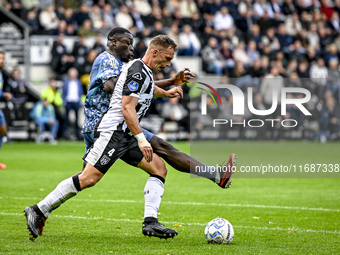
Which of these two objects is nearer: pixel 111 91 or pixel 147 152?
pixel 147 152

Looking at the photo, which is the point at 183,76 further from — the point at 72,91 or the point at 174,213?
the point at 72,91

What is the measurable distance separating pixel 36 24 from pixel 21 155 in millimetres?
8106

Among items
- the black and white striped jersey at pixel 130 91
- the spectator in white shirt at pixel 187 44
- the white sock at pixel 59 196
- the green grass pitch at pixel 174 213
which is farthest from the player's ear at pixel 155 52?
the spectator in white shirt at pixel 187 44

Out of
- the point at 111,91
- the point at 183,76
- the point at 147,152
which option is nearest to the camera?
the point at 147,152

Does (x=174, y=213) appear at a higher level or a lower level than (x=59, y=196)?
lower

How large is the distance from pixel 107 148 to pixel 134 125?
42 centimetres

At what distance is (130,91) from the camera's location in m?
6.70

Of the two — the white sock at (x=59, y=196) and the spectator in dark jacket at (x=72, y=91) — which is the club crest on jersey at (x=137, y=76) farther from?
the spectator in dark jacket at (x=72, y=91)

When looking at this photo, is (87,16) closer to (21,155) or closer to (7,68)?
(7,68)

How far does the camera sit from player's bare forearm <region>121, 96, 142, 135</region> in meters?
6.65

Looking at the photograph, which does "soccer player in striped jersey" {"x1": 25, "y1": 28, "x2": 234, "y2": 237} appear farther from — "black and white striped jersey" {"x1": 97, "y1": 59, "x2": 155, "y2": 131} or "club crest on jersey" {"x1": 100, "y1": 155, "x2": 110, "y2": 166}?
"club crest on jersey" {"x1": 100, "y1": 155, "x2": 110, "y2": 166}

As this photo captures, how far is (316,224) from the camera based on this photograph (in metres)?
8.21

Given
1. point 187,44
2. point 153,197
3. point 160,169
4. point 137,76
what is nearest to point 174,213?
point 160,169

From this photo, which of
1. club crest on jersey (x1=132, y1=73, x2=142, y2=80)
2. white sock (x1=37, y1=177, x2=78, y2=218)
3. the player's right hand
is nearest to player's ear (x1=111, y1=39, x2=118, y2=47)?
club crest on jersey (x1=132, y1=73, x2=142, y2=80)
